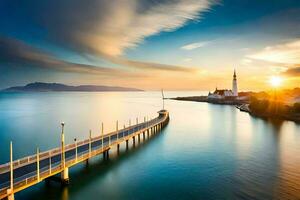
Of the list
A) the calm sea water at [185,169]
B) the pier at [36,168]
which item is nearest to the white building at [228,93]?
the calm sea water at [185,169]

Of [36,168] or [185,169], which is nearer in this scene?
[36,168]

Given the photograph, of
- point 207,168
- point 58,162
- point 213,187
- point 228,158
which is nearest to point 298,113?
point 228,158

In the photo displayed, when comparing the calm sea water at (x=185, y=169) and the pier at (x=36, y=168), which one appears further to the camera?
the calm sea water at (x=185, y=169)

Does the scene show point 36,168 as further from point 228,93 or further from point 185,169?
point 228,93

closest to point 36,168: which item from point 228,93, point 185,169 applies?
point 185,169

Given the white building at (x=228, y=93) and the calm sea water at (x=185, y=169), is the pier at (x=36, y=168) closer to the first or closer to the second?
the calm sea water at (x=185, y=169)

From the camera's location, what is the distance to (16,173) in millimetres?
25094

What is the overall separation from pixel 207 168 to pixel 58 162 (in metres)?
18.7

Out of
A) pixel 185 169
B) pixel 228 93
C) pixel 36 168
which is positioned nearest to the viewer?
pixel 36 168

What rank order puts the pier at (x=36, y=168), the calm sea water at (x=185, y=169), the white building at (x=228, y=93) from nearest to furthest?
the pier at (x=36, y=168) → the calm sea water at (x=185, y=169) → the white building at (x=228, y=93)

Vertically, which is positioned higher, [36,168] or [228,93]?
[228,93]

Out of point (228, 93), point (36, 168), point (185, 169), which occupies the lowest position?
point (185, 169)

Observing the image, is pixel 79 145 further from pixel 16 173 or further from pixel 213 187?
pixel 213 187

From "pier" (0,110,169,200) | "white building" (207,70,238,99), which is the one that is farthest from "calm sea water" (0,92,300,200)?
"white building" (207,70,238,99)
